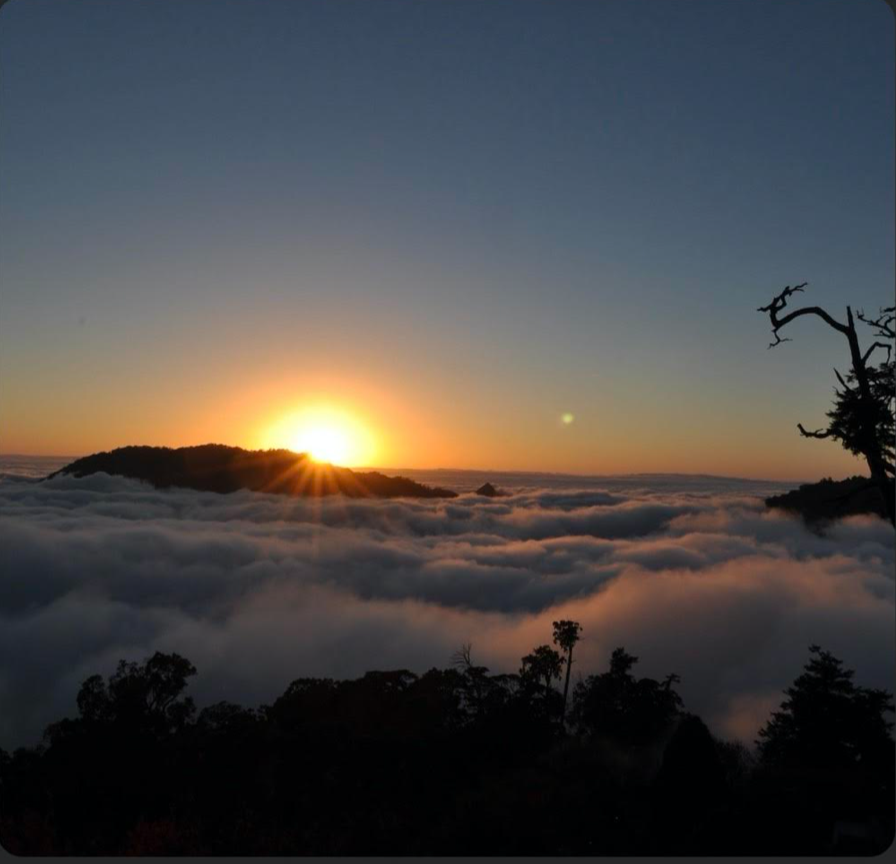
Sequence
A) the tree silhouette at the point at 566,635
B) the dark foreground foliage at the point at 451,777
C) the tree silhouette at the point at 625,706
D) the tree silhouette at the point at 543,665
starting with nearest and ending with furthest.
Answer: the dark foreground foliage at the point at 451,777 < the tree silhouette at the point at 625,706 < the tree silhouette at the point at 543,665 < the tree silhouette at the point at 566,635

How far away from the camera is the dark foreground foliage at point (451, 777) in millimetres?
12320

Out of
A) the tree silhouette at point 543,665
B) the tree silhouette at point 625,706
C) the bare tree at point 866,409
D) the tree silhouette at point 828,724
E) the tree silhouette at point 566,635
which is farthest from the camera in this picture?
the tree silhouette at point 566,635

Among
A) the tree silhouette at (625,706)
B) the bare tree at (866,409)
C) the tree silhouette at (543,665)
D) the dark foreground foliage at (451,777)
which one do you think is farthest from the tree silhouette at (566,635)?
the bare tree at (866,409)

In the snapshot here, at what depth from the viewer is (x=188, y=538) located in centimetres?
15125

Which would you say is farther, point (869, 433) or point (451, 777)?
point (451, 777)

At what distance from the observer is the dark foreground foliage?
12320 millimetres

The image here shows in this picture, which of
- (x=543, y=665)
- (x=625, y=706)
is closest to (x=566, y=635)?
(x=543, y=665)

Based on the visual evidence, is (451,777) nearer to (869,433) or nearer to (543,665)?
(869,433)

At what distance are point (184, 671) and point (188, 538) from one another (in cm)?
12591

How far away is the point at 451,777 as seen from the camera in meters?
20.3

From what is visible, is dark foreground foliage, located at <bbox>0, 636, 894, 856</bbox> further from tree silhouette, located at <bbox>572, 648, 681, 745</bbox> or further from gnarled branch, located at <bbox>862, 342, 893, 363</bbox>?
gnarled branch, located at <bbox>862, 342, 893, 363</bbox>

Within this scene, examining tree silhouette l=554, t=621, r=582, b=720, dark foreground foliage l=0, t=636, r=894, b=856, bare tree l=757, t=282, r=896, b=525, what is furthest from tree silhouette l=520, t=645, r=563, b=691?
bare tree l=757, t=282, r=896, b=525

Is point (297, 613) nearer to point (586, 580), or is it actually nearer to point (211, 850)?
point (586, 580)

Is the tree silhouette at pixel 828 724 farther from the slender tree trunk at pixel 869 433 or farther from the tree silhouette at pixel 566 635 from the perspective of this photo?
the tree silhouette at pixel 566 635
